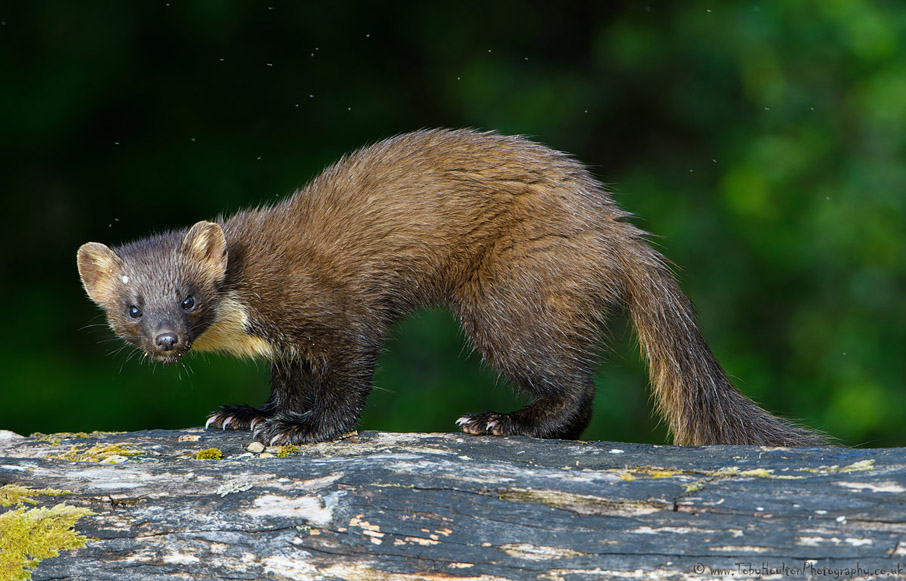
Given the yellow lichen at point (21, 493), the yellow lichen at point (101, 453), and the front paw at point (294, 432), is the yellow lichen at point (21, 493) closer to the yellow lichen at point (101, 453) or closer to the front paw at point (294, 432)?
the yellow lichen at point (101, 453)

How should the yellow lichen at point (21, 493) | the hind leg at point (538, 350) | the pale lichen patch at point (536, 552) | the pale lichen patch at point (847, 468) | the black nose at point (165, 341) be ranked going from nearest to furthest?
the pale lichen patch at point (536, 552) → the pale lichen patch at point (847, 468) → the yellow lichen at point (21, 493) → the black nose at point (165, 341) → the hind leg at point (538, 350)

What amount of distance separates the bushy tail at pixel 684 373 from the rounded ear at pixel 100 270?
7.86ft

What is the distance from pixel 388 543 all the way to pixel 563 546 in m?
0.58

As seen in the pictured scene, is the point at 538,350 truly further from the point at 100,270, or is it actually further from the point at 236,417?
the point at 100,270

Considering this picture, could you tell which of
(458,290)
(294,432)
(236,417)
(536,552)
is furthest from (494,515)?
(236,417)

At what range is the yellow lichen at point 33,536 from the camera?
361cm

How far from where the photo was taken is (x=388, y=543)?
11.5 ft

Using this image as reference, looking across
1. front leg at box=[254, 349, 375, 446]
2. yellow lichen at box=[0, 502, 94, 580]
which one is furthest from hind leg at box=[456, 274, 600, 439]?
yellow lichen at box=[0, 502, 94, 580]

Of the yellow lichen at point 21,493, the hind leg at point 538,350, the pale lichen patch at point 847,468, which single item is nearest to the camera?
the pale lichen patch at point 847,468

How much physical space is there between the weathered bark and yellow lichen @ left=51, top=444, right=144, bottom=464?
14 cm

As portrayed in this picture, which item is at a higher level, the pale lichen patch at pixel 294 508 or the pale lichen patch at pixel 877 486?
the pale lichen patch at pixel 877 486

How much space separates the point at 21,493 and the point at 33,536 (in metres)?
0.27

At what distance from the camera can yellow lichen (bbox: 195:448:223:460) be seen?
434cm

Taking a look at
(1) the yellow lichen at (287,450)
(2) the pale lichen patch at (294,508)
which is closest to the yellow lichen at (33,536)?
(2) the pale lichen patch at (294,508)
